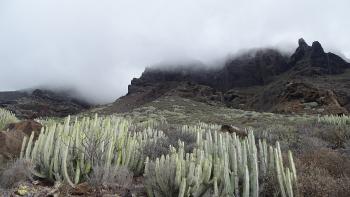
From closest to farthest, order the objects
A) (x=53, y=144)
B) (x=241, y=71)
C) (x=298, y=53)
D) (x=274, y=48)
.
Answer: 1. (x=53, y=144)
2. (x=298, y=53)
3. (x=241, y=71)
4. (x=274, y=48)

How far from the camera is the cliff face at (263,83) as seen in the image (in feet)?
155

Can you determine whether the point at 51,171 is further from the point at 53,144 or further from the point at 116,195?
the point at 116,195

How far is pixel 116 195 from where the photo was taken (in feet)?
16.9

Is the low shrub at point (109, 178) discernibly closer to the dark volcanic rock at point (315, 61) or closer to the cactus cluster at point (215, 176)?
the cactus cluster at point (215, 176)

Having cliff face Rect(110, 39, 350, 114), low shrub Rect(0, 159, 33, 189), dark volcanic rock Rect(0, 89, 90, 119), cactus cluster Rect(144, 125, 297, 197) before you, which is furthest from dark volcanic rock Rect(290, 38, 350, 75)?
low shrub Rect(0, 159, 33, 189)

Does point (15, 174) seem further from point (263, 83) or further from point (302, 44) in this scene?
point (302, 44)

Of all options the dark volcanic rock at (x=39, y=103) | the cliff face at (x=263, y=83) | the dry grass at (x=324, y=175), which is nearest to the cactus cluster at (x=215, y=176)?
the dry grass at (x=324, y=175)

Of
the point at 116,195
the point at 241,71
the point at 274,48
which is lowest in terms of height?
the point at 116,195

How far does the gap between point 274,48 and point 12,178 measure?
9341 centimetres

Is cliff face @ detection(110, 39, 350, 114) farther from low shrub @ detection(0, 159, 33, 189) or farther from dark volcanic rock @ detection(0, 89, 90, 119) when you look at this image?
low shrub @ detection(0, 159, 33, 189)

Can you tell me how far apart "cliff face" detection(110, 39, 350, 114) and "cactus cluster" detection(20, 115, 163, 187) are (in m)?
33.5

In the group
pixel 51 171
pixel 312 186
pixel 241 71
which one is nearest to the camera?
pixel 312 186

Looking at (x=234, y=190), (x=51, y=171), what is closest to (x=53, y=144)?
(x=51, y=171)

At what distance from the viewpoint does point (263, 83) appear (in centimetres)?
8119
